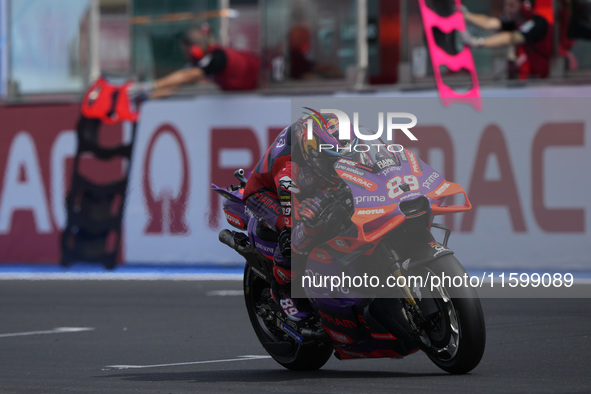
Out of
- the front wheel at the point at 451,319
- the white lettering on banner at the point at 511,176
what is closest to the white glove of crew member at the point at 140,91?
the white lettering on banner at the point at 511,176

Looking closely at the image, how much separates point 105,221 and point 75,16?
328 cm

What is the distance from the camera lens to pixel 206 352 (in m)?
9.62

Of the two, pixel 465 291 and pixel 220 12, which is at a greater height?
pixel 220 12

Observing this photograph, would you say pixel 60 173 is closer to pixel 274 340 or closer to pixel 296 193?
pixel 274 340

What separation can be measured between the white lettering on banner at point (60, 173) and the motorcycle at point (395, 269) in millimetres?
11227

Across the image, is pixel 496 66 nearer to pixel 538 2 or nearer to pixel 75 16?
pixel 538 2

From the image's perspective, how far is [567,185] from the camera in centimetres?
1529

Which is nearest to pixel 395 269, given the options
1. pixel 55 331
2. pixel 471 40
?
pixel 55 331

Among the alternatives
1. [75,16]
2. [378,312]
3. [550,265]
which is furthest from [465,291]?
[75,16]

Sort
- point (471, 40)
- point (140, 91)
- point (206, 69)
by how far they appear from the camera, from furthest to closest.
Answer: point (140, 91)
point (206, 69)
point (471, 40)

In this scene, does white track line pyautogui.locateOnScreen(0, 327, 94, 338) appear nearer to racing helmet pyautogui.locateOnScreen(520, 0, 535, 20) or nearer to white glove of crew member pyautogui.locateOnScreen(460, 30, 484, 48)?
white glove of crew member pyautogui.locateOnScreen(460, 30, 484, 48)

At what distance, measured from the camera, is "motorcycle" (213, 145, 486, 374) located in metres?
6.86

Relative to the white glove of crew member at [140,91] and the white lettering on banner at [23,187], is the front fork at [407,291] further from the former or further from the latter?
the white lettering on banner at [23,187]

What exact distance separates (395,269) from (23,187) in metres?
12.4
